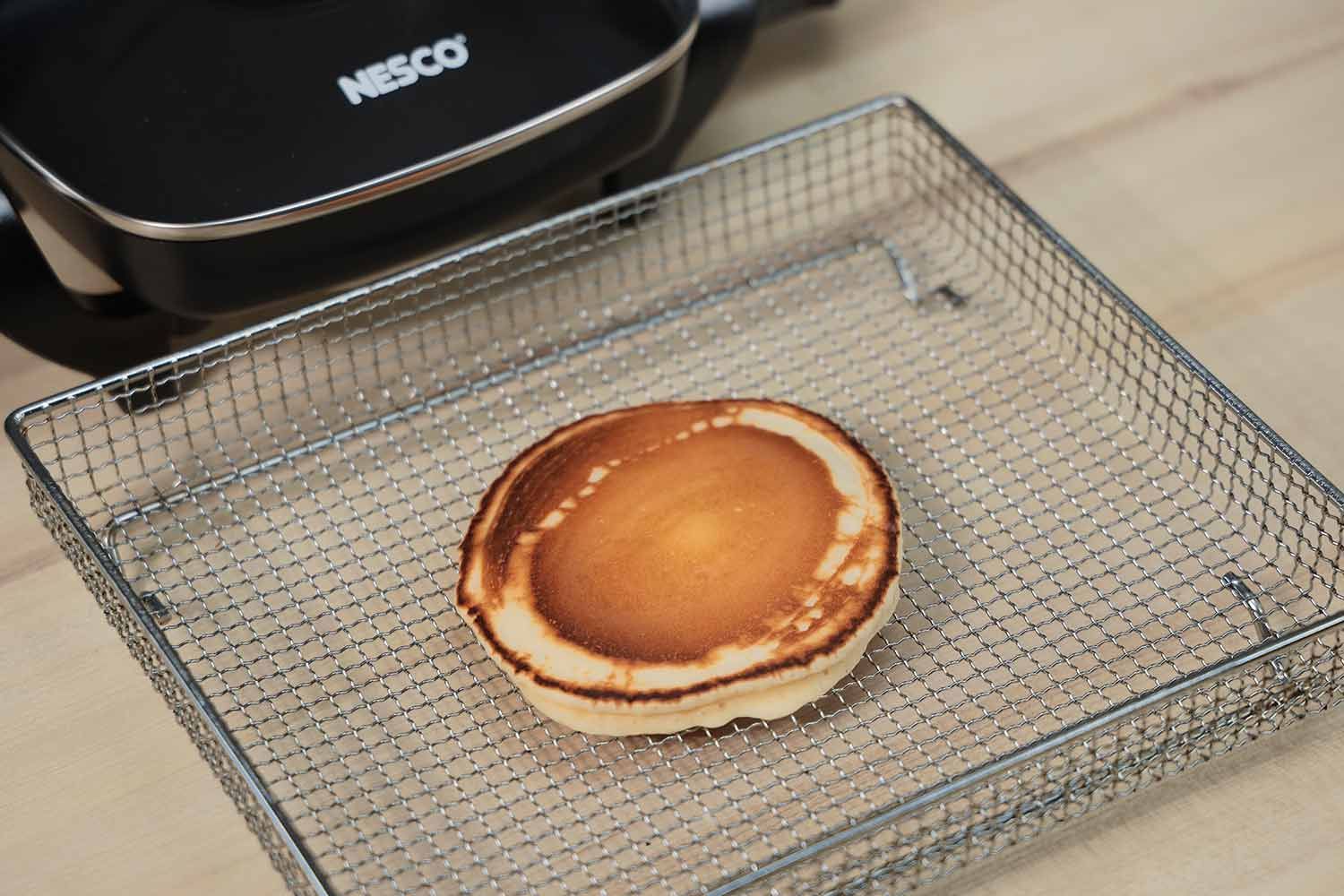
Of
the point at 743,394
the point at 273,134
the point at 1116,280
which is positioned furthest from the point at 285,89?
the point at 1116,280

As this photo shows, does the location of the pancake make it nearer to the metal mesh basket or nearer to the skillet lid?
the metal mesh basket

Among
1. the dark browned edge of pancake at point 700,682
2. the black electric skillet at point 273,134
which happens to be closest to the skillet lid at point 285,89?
the black electric skillet at point 273,134

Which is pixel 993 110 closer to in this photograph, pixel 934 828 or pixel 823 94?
pixel 823 94

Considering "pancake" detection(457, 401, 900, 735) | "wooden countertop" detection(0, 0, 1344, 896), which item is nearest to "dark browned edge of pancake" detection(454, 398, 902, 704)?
"pancake" detection(457, 401, 900, 735)

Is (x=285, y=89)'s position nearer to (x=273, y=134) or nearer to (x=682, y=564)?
(x=273, y=134)

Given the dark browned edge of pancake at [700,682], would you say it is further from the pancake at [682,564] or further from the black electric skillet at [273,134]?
the black electric skillet at [273,134]

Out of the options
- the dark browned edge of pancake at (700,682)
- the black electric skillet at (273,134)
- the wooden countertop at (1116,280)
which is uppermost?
the black electric skillet at (273,134)

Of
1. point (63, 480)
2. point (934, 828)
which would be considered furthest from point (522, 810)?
point (63, 480)
